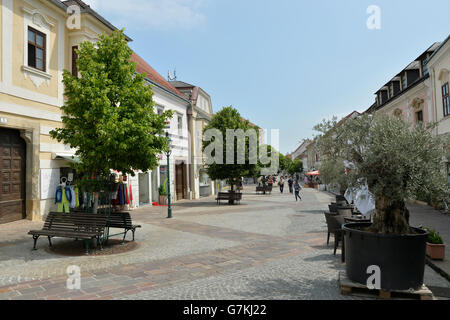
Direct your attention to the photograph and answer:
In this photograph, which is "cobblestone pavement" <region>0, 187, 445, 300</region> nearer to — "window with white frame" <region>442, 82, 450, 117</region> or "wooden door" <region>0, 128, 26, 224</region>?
"wooden door" <region>0, 128, 26, 224</region>

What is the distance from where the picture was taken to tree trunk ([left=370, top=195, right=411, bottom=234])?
4.54m

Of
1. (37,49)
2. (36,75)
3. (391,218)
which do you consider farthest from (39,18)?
(391,218)

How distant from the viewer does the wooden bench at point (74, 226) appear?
7280mm

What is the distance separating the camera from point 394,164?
4258 millimetres

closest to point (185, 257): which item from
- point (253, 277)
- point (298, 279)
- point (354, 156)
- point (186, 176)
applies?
point (253, 277)

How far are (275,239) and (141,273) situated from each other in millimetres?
4437

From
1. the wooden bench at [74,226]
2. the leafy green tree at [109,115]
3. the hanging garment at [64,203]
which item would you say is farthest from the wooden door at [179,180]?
the wooden bench at [74,226]

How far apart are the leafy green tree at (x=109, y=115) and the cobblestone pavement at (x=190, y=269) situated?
2.29m

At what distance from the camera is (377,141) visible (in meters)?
4.48

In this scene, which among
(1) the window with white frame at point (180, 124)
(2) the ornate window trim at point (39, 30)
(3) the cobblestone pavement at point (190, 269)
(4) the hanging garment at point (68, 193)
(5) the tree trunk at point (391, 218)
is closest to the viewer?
(5) the tree trunk at point (391, 218)

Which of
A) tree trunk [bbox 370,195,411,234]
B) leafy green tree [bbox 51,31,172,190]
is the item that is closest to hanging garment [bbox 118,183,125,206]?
leafy green tree [bbox 51,31,172,190]

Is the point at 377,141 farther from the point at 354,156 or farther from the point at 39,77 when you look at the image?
the point at 39,77

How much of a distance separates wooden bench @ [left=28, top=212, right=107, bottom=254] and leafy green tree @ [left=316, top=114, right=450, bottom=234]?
219 inches

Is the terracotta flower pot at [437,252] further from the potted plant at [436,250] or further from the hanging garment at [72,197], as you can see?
the hanging garment at [72,197]
